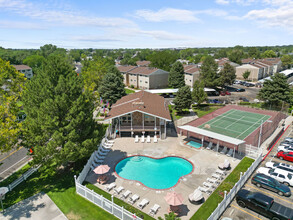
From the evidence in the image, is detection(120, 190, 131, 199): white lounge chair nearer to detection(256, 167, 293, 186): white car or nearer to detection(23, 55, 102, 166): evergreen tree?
detection(23, 55, 102, 166): evergreen tree

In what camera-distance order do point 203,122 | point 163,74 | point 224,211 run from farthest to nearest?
point 163,74, point 203,122, point 224,211

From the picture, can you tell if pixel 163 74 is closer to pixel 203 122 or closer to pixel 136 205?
pixel 203 122

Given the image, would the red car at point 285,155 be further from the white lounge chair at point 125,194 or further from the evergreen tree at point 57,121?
the evergreen tree at point 57,121

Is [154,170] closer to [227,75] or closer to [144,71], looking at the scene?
[227,75]

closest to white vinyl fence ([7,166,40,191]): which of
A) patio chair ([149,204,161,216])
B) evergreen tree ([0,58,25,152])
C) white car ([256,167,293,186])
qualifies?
evergreen tree ([0,58,25,152])

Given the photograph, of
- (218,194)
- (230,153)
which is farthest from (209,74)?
(218,194)

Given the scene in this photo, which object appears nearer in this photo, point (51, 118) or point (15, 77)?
point (51, 118)

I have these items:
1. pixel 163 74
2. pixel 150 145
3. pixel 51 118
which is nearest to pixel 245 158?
pixel 150 145
